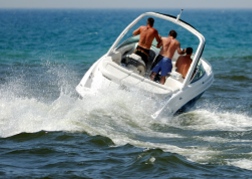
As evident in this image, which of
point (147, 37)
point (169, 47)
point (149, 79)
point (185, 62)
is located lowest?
point (149, 79)

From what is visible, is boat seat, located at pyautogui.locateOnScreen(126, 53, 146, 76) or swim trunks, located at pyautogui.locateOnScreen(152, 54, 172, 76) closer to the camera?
swim trunks, located at pyautogui.locateOnScreen(152, 54, 172, 76)

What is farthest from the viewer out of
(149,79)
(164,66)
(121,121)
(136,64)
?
(136,64)

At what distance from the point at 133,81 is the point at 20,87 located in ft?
17.2

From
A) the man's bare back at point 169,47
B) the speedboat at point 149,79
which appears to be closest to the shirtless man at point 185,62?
the speedboat at point 149,79

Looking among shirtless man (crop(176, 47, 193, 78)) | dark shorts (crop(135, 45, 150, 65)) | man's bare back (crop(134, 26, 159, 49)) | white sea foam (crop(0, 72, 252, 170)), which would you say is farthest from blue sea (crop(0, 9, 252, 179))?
man's bare back (crop(134, 26, 159, 49))

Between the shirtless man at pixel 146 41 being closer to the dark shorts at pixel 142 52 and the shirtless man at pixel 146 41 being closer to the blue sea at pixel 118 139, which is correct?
the dark shorts at pixel 142 52

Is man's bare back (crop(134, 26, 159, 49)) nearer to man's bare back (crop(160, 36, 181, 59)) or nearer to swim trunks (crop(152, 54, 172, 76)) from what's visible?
man's bare back (crop(160, 36, 181, 59))

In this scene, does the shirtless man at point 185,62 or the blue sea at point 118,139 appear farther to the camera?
the shirtless man at point 185,62

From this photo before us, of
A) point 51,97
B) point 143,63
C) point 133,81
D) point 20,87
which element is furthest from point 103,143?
point 20,87

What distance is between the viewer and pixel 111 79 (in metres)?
12.0

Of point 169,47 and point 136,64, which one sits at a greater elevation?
point 169,47

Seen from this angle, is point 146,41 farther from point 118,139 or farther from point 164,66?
point 118,139

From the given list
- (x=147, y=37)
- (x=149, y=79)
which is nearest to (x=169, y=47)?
(x=147, y=37)

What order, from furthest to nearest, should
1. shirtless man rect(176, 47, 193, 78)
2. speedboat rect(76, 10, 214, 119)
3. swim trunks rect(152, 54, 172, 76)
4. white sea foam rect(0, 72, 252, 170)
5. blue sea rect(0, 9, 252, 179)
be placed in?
shirtless man rect(176, 47, 193, 78) < swim trunks rect(152, 54, 172, 76) < speedboat rect(76, 10, 214, 119) < white sea foam rect(0, 72, 252, 170) < blue sea rect(0, 9, 252, 179)
